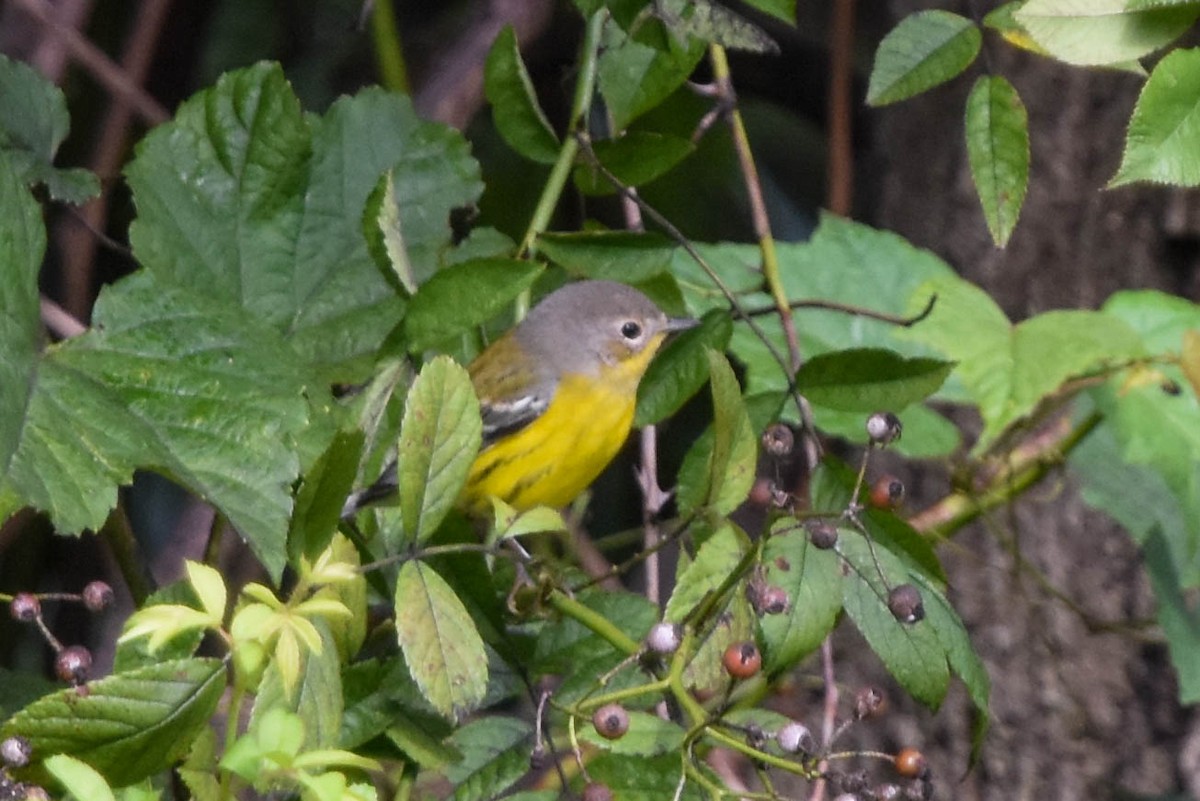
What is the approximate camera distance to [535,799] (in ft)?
3.99

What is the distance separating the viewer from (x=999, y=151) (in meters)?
1.43

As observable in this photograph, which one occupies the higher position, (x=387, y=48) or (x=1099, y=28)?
(x=1099, y=28)

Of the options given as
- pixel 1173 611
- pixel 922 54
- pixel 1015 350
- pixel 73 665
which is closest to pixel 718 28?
pixel 922 54

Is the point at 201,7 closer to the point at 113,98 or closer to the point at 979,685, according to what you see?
the point at 113,98

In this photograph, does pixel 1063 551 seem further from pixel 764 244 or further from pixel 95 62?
pixel 95 62

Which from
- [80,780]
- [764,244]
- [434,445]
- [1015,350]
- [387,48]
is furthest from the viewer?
[387,48]

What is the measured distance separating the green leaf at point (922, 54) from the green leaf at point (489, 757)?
64 cm

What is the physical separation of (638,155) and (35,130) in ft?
2.01

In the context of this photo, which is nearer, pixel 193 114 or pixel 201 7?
pixel 193 114

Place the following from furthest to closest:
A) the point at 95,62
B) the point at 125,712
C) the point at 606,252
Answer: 1. the point at 95,62
2. the point at 606,252
3. the point at 125,712

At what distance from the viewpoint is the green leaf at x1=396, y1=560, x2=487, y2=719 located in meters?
1.03

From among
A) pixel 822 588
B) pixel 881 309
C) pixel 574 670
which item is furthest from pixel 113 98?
pixel 822 588

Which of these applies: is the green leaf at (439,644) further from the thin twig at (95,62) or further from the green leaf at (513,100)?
the thin twig at (95,62)

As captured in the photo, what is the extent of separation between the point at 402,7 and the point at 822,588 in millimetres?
2585
